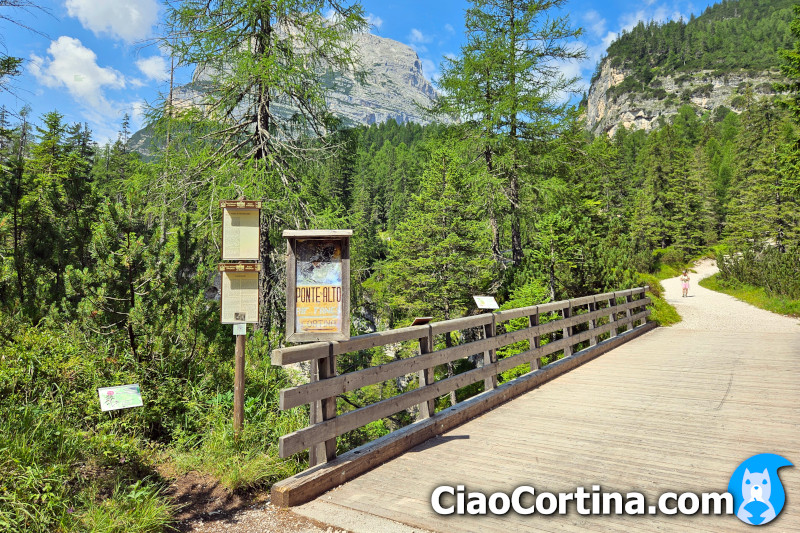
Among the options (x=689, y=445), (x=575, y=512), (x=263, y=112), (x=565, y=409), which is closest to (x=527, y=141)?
(x=263, y=112)

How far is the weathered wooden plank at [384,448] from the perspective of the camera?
366cm

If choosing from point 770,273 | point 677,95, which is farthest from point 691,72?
point 770,273

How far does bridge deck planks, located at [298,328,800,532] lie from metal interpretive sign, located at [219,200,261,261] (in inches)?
91.0

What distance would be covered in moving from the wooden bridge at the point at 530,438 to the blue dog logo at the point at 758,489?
0.23 feet

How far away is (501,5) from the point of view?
18.3 meters

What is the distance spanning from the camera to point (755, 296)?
24328 millimetres

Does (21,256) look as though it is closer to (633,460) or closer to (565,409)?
(565,409)

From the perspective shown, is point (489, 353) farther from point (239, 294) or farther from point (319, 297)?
point (239, 294)

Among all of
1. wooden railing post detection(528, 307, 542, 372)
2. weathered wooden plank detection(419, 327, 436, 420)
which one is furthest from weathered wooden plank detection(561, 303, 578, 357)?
weathered wooden plank detection(419, 327, 436, 420)

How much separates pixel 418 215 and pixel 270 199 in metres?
11.1

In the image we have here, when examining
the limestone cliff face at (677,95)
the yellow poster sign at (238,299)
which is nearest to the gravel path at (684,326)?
the yellow poster sign at (238,299)

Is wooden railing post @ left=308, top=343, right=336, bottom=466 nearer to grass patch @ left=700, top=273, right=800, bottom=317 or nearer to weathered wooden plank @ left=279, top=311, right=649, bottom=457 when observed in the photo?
weathered wooden plank @ left=279, top=311, right=649, bottom=457

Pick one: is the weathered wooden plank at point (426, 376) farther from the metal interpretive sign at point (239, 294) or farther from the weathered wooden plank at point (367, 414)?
the metal interpretive sign at point (239, 294)

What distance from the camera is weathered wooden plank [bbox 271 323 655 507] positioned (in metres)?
3.66
